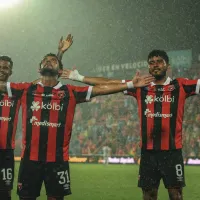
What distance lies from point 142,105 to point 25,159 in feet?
4.89

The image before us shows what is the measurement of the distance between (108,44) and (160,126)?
1907 centimetres

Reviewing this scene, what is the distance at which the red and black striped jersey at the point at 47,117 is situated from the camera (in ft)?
15.1

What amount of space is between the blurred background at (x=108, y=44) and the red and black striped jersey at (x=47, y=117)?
41.5 feet

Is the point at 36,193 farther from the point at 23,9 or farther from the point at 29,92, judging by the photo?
the point at 23,9

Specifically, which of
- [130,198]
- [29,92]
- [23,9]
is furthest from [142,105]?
[23,9]

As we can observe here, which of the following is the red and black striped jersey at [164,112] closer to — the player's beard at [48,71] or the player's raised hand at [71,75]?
the player's raised hand at [71,75]

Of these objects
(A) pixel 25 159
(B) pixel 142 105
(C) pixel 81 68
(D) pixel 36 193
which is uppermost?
(C) pixel 81 68

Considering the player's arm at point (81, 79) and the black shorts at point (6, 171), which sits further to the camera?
the player's arm at point (81, 79)

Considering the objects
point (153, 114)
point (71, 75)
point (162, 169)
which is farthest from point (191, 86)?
point (71, 75)

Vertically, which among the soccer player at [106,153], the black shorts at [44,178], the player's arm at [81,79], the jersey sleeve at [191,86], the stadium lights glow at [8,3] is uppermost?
the stadium lights glow at [8,3]

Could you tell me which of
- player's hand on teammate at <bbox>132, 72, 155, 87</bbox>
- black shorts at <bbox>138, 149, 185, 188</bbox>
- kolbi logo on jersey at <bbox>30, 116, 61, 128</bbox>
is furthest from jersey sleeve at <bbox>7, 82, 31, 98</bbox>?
black shorts at <bbox>138, 149, 185, 188</bbox>

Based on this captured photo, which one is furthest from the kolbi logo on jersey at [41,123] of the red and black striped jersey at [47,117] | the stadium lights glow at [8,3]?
the stadium lights glow at [8,3]

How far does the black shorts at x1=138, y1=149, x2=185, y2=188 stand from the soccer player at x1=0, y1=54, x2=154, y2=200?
84 cm

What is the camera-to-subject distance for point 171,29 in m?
22.3
